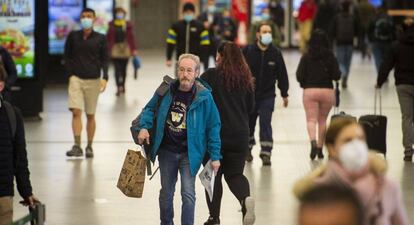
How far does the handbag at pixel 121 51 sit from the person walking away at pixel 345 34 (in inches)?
191

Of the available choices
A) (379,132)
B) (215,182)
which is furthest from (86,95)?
(215,182)

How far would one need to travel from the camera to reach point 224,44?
1097cm

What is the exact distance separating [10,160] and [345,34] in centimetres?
1835

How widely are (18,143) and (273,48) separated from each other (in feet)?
20.4

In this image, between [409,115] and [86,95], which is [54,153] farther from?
[409,115]

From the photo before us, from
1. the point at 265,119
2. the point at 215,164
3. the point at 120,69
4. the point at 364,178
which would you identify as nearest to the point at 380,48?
the point at 120,69

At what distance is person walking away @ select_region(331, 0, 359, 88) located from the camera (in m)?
26.1

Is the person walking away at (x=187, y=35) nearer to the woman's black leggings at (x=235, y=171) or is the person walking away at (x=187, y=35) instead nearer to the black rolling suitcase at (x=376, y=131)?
the black rolling suitcase at (x=376, y=131)

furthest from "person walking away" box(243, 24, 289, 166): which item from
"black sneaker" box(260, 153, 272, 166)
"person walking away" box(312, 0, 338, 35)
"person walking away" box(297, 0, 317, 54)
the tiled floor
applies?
"person walking away" box(297, 0, 317, 54)

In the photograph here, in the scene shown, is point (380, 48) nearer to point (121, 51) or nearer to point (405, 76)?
point (121, 51)

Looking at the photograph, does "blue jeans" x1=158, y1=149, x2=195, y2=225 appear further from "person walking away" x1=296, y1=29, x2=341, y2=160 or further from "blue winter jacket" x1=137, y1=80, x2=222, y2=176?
"person walking away" x1=296, y1=29, x2=341, y2=160

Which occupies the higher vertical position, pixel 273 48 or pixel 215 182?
pixel 273 48

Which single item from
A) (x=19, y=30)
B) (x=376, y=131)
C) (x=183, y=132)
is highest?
(x=19, y=30)

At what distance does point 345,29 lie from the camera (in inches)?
1028
